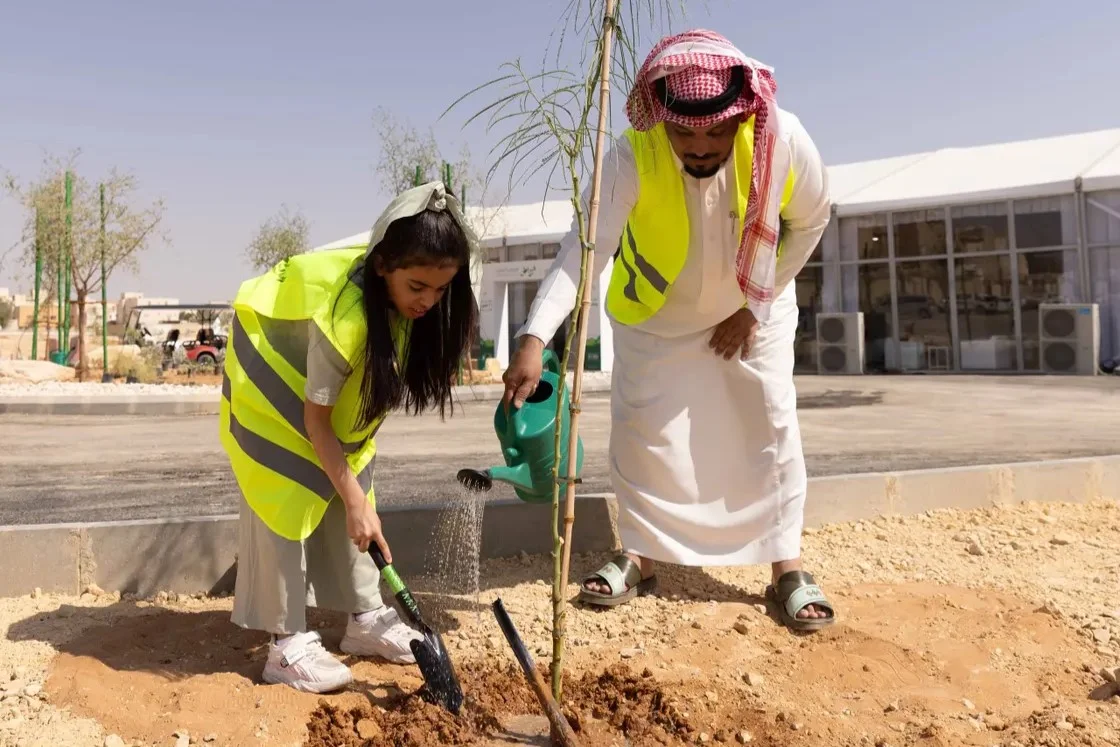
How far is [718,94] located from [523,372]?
3.01 ft

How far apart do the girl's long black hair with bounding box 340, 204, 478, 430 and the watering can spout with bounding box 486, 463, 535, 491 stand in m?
0.31

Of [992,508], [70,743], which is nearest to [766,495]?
[992,508]

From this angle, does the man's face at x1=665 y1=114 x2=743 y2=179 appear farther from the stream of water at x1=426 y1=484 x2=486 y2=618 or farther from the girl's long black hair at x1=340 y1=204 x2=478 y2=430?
the stream of water at x1=426 y1=484 x2=486 y2=618

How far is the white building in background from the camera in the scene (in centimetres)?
1841

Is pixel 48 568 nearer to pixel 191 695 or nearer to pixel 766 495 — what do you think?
pixel 191 695

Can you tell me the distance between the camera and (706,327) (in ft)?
10.3

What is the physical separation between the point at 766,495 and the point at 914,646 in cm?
70

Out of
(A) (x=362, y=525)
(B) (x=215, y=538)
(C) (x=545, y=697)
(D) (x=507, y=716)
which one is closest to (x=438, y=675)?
(D) (x=507, y=716)

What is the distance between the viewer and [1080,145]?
20.5 meters

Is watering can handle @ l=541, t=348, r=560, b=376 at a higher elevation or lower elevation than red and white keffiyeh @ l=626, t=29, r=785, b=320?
lower

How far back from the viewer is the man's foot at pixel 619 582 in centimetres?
305

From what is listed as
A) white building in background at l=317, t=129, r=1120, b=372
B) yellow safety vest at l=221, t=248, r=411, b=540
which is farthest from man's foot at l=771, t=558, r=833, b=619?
white building in background at l=317, t=129, r=1120, b=372

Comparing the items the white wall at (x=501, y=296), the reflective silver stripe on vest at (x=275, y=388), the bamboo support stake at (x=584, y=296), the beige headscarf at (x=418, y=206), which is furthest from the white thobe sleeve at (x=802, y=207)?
the white wall at (x=501, y=296)

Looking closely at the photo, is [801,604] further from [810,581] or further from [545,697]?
[545,697]
